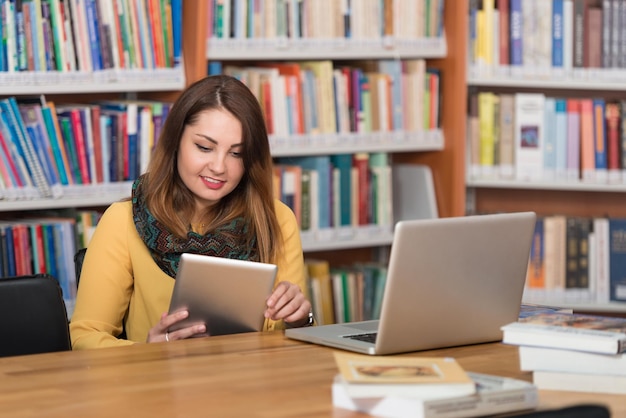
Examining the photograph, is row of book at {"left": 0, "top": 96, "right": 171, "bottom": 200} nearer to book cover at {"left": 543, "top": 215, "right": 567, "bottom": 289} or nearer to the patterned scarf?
the patterned scarf

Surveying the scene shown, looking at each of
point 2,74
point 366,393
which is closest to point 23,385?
point 366,393

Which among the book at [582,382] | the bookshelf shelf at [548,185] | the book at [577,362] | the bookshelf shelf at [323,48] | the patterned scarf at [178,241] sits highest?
the bookshelf shelf at [323,48]

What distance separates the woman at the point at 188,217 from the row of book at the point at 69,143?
838mm

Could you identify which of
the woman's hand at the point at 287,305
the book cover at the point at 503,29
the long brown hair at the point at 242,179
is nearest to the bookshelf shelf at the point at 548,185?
the book cover at the point at 503,29

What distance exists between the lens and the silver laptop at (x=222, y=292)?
2102mm

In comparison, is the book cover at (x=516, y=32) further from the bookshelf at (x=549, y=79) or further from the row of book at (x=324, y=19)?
the row of book at (x=324, y=19)

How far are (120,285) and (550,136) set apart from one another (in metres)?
2.17

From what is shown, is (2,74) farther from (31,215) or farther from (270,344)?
(270,344)

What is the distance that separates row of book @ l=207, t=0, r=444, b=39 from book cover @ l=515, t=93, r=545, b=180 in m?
0.42

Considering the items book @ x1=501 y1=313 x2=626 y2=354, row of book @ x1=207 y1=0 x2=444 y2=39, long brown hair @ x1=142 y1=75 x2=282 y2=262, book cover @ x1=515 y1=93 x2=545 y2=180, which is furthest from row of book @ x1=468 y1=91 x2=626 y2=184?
book @ x1=501 y1=313 x2=626 y2=354

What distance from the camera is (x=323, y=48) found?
3857 mm

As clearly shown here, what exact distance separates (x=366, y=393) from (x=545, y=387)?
36cm

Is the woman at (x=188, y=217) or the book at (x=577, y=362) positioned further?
the woman at (x=188, y=217)

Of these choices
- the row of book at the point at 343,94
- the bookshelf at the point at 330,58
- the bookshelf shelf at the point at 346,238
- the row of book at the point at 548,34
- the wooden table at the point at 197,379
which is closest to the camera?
the wooden table at the point at 197,379
